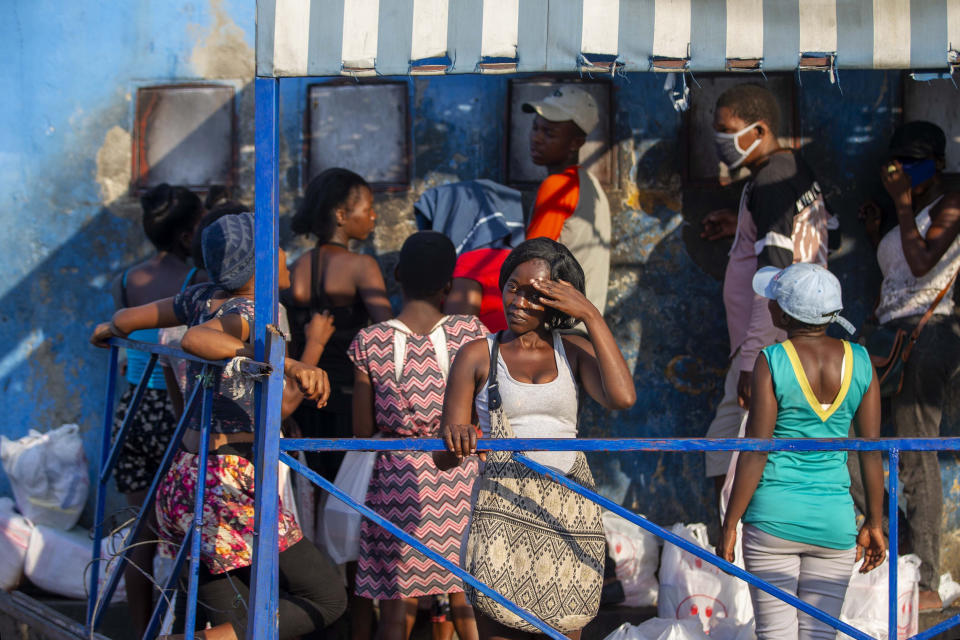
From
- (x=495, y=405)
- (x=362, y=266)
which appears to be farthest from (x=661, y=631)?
(x=362, y=266)

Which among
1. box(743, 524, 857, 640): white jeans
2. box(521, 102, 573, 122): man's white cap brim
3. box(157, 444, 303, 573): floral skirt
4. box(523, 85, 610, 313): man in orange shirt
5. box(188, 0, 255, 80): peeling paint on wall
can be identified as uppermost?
box(188, 0, 255, 80): peeling paint on wall

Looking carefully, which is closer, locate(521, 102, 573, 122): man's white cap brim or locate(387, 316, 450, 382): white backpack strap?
locate(387, 316, 450, 382): white backpack strap

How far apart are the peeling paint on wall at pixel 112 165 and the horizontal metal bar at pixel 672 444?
3.10m

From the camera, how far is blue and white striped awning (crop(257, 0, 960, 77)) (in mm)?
2998

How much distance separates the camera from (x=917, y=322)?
15.3 feet

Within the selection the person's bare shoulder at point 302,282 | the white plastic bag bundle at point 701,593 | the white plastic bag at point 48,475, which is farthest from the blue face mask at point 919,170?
the white plastic bag at point 48,475

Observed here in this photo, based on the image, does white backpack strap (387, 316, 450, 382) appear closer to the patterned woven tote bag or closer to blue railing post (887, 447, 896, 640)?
the patterned woven tote bag

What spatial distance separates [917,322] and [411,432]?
246 centimetres

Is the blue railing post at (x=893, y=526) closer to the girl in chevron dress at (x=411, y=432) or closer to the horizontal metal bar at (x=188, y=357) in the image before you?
the girl in chevron dress at (x=411, y=432)

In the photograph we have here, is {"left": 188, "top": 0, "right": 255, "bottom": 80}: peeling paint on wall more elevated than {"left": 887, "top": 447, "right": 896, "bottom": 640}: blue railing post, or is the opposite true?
{"left": 188, "top": 0, "right": 255, "bottom": 80}: peeling paint on wall

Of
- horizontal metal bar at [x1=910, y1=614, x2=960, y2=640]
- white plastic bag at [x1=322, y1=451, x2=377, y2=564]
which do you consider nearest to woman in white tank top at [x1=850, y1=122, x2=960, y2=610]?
horizontal metal bar at [x1=910, y1=614, x2=960, y2=640]

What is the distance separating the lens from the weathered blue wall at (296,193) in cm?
514

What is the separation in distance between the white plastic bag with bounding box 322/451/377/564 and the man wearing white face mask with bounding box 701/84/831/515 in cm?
162

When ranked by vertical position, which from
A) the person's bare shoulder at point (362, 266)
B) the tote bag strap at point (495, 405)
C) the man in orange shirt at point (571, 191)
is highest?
the man in orange shirt at point (571, 191)
